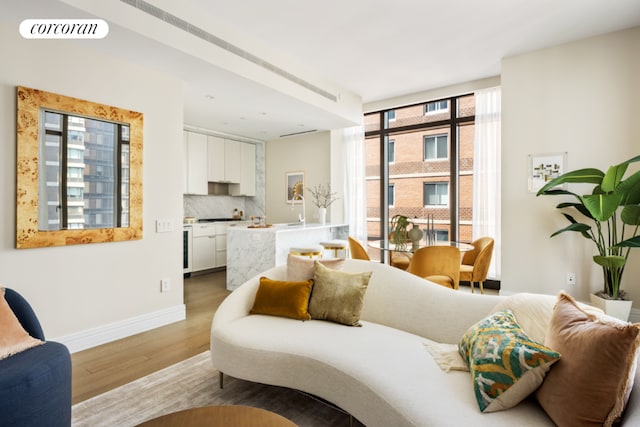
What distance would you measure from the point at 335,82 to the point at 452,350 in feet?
13.5

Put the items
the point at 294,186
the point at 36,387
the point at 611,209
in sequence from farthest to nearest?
the point at 294,186, the point at 611,209, the point at 36,387

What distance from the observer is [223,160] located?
651cm

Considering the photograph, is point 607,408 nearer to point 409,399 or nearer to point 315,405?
point 409,399

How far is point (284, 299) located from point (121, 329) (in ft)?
5.93

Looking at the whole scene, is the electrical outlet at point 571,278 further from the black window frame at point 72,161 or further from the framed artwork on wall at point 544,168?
the black window frame at point 72,161

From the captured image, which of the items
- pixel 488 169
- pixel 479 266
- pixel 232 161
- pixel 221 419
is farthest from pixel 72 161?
pixel 488 169

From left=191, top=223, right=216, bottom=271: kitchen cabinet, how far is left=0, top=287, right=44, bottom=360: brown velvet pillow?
A: 4028 mm

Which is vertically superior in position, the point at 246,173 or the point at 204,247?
the point at 246,173

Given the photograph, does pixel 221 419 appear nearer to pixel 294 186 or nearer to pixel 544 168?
pixel 544 168

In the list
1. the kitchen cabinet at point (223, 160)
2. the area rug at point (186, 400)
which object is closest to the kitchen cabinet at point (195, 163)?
the kitchen cabinet at point (223, 160)

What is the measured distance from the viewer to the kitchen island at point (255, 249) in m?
4.50

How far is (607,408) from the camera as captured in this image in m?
1.06

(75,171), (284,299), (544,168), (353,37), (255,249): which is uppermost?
(353,37)

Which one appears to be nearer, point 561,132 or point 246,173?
point 561,132
